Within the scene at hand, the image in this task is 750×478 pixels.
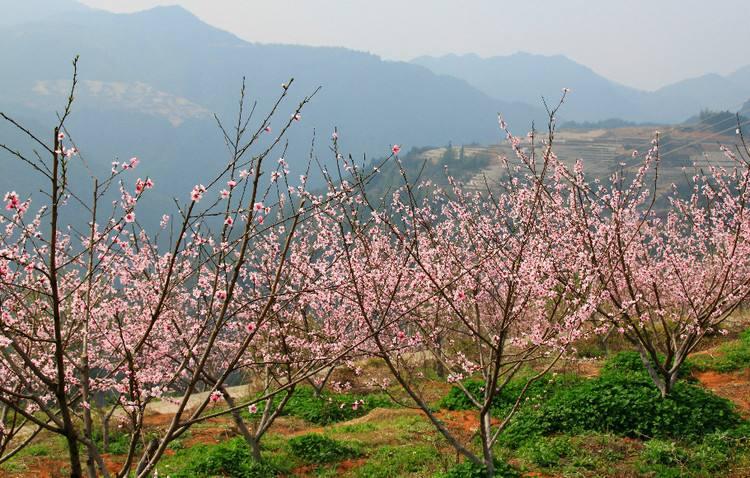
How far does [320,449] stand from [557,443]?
501 cm

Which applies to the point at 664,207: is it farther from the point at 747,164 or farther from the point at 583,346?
the point at 747,164

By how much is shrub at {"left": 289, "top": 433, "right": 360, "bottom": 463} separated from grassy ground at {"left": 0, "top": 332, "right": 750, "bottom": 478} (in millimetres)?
23

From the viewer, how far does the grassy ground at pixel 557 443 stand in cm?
873

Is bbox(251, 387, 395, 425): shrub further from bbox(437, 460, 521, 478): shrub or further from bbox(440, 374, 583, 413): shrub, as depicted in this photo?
bbox(437, 460, 521, 478): shrub

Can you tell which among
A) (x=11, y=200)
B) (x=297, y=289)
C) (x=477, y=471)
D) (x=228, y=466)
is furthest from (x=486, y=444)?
(x=228, y=466)

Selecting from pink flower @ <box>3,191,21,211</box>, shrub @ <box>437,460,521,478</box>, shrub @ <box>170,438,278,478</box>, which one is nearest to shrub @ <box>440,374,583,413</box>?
shrub @ <box>437,460,521,478</box>

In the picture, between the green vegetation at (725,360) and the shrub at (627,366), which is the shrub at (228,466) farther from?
the green vegetation at (725,360)

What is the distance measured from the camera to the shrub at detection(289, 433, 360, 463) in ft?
37.4

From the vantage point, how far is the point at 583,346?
2245 centimetres

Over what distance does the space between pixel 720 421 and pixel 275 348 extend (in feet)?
31.3

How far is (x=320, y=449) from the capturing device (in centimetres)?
1162

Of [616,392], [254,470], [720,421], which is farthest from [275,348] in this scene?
[720,421]

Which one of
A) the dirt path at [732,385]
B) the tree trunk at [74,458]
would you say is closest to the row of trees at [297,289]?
the tree trunk at [74,458]

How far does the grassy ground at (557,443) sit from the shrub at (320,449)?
2cm
